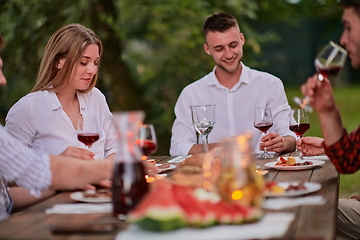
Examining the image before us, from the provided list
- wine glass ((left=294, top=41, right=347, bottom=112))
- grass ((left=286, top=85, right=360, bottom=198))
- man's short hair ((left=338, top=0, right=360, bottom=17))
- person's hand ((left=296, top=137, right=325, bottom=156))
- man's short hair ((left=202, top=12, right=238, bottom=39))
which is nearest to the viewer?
wine glass ((left=294, top=41, right=347, bottom=112))

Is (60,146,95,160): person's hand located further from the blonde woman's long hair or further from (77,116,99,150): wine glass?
the blonde woman's long hair

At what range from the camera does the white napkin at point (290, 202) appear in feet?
6.26

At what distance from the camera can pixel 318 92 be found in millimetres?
2256

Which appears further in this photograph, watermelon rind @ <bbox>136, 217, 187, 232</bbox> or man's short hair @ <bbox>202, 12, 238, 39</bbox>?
man's short hair @ <bbox>202, 12, 238, 39</bbox>

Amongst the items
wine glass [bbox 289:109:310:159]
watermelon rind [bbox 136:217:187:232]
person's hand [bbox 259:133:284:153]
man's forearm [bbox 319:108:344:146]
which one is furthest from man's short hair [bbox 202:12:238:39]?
watermelon rind [bbox 136:217:187:232]

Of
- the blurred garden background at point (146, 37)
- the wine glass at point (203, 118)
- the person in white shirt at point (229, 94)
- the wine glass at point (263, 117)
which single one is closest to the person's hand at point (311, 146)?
the wine glass at point (263, 117)

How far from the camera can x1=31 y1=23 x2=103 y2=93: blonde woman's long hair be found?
3219 mm

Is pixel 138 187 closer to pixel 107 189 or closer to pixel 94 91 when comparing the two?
pixel 107 189

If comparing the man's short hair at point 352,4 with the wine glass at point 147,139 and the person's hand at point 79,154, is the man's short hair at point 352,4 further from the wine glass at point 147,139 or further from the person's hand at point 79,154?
the person's hand at point 79,154

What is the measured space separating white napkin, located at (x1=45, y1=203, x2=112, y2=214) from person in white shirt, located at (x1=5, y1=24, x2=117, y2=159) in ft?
3.59

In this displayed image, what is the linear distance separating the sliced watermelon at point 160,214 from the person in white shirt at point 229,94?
100 inches

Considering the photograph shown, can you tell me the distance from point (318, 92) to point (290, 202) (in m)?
0.54

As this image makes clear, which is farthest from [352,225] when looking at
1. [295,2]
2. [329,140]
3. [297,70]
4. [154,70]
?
[297,70]

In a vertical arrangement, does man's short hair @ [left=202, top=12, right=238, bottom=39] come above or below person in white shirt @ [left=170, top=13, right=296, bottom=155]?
above
